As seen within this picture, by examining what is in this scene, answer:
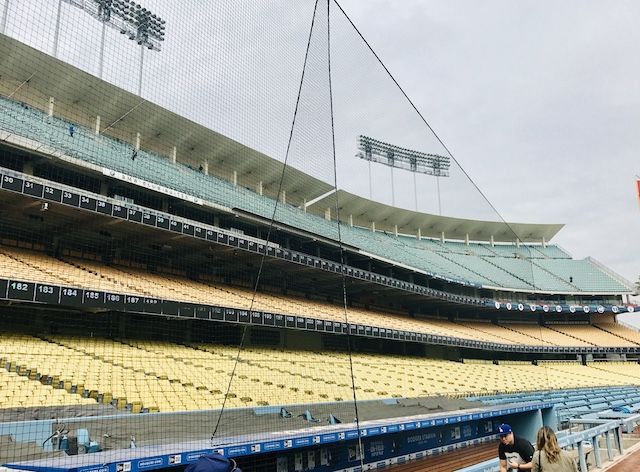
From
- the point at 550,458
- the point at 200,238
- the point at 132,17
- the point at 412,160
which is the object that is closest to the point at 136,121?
the point at 200,238

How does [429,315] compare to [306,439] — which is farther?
[429,315]

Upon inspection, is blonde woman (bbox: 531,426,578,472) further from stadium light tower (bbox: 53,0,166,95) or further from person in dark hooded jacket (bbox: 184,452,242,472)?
stadium light tower (bbox: 53,0,166,95)

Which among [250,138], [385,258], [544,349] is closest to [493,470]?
[250,138]

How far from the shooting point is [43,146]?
40.2 feet

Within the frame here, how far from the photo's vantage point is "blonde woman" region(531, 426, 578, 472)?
3369mm

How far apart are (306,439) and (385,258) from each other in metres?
19.4

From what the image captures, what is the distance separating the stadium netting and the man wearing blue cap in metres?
1.67

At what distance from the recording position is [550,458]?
11.1ft

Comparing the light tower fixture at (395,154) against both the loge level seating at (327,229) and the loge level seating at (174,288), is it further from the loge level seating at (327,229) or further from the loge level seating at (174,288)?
the loge level seating at (174,288)

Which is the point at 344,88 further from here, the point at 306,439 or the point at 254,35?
the point at 306,439

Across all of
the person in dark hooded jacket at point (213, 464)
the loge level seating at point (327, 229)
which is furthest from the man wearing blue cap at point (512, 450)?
the loge level seating at point (327, 229)

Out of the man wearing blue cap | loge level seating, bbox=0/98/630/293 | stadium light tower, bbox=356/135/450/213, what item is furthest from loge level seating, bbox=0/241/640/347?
stadium light tower, bbox=356/135/450/213

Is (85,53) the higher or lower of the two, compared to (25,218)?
higher

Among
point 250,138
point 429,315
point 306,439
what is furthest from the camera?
point 429,315
